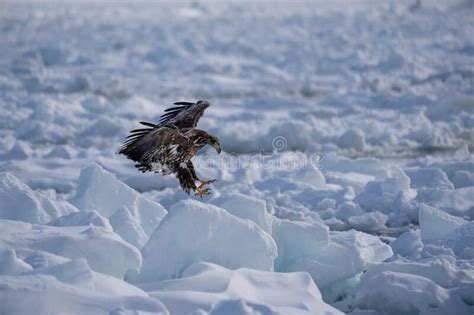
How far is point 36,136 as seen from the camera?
11.0m

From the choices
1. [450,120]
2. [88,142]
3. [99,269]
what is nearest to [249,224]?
[99,269]

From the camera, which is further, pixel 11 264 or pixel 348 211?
pixel 348 211

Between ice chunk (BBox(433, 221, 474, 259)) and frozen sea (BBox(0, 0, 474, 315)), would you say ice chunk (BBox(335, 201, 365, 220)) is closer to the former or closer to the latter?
frozen sea (BBox(0, 0, 474, 315))

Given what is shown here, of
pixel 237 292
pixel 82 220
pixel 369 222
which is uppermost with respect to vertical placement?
pixel 82 220

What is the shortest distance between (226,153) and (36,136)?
2.81 meters

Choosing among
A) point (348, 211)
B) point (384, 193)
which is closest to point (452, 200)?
point (384, 193)

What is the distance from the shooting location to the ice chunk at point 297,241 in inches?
208

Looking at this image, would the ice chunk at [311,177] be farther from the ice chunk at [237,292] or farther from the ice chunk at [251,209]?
the ice chunk at [237,292]

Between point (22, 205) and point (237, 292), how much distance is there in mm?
1977

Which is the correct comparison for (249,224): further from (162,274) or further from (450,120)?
(450,120)

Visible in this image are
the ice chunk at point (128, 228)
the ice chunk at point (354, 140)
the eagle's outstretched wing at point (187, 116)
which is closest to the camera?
the ice chunk at point (128, 228)

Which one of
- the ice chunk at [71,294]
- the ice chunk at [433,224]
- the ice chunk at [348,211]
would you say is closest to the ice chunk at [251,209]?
the ice chunk at [433,224]

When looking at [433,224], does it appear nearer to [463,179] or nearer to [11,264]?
[463,179]

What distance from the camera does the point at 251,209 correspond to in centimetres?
552
